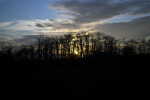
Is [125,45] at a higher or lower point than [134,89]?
higher

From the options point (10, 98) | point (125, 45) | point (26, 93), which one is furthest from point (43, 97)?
point (125, 45)

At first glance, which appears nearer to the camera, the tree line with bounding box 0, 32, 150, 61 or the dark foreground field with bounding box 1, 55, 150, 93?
the dark foreground field with bounding box 1, 55, 150, 93

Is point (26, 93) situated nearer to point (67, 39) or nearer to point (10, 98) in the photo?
point (10, 98)

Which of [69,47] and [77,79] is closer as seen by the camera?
[77,79]

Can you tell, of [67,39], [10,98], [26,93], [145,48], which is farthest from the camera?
[145,48]

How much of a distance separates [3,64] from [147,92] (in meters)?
18.8

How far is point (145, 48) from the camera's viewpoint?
234 feet

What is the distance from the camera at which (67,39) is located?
57906 mm

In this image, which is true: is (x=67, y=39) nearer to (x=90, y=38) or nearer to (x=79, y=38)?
(x=79, y=38)

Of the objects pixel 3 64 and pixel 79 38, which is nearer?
pixel 3 64

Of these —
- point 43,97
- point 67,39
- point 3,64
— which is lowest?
point 43,97

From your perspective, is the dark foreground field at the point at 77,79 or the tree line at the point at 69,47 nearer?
the dark foreground field at the point at 77,79

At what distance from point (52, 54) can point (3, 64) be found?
142ft

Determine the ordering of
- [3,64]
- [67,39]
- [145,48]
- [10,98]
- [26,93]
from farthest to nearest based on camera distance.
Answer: [145,48]
[67,39]
[3,64]
[26,93]
[10,98]
